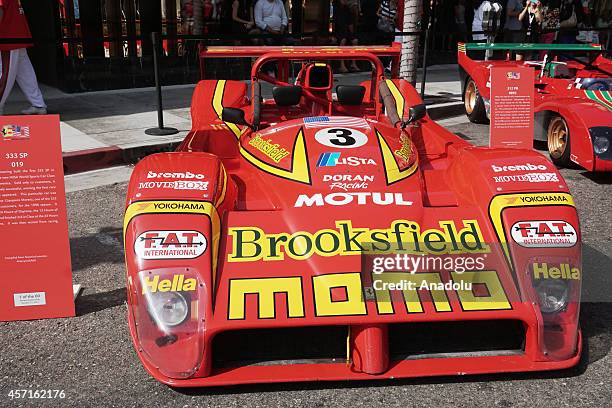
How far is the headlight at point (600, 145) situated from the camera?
6.28 meters

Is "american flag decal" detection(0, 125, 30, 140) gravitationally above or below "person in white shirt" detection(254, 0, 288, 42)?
below

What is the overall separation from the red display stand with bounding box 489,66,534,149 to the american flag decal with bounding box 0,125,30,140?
4.61m

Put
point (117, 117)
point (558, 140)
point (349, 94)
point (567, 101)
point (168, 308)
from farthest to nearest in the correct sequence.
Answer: point (117, 117) < point (558, 140) < point (567, 101) < point (349, 94) < point (168, 308)

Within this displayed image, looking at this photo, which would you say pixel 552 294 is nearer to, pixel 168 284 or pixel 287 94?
pixel 168 284

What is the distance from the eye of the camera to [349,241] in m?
3.29

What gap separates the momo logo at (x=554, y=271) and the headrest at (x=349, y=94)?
2.61 meters

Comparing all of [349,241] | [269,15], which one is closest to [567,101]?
[349,241]

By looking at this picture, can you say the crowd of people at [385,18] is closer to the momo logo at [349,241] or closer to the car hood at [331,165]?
the car hood at [331,165]

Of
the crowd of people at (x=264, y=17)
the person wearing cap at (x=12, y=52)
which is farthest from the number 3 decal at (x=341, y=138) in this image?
the crowd of people at (x=264, y=17)

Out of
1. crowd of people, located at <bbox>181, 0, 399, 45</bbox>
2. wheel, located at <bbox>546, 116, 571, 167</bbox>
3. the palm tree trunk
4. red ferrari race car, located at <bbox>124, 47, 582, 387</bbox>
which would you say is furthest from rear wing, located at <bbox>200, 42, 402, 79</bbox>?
crowd of people, located at <bbox>181, 0, 399, 45</bbox>

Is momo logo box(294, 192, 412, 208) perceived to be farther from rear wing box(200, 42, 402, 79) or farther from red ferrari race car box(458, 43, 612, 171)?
red ferrari race car box(458, 43, 612, 171)

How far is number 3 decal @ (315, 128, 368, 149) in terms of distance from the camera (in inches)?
157

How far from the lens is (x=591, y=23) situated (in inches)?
703

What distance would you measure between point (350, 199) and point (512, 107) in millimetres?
3735
